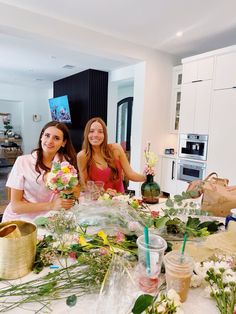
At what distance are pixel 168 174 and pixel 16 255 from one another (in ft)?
12.1

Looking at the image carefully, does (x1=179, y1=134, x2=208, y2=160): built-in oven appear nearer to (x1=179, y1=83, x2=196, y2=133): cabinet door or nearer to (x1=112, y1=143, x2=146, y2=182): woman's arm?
(x1=179, y1=83, x2=196, y2=133): cabinet door

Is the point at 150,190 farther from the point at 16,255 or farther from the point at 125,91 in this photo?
the point at 125,91

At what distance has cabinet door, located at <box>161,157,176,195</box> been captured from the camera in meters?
4.12

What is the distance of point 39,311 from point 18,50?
4.39 metres

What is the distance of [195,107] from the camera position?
12.0 ft

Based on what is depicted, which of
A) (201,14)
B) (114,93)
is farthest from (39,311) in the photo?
(114,93)

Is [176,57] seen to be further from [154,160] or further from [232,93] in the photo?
[154,160]

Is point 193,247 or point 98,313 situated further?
point 193,247

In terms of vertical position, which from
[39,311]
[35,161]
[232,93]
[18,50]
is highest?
[18,50]

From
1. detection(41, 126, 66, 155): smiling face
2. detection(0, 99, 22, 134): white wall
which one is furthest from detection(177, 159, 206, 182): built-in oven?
detection(0, 99, 22, 134): white wall

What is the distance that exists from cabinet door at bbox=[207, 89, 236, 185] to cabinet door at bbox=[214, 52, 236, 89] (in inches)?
3.6

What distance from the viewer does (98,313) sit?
63cm

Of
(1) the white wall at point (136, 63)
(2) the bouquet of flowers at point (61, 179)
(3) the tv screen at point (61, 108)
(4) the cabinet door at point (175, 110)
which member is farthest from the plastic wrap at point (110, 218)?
(3) the tv screen at point (61, 108)

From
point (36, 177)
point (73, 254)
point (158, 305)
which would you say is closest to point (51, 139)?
point (36, 177)
